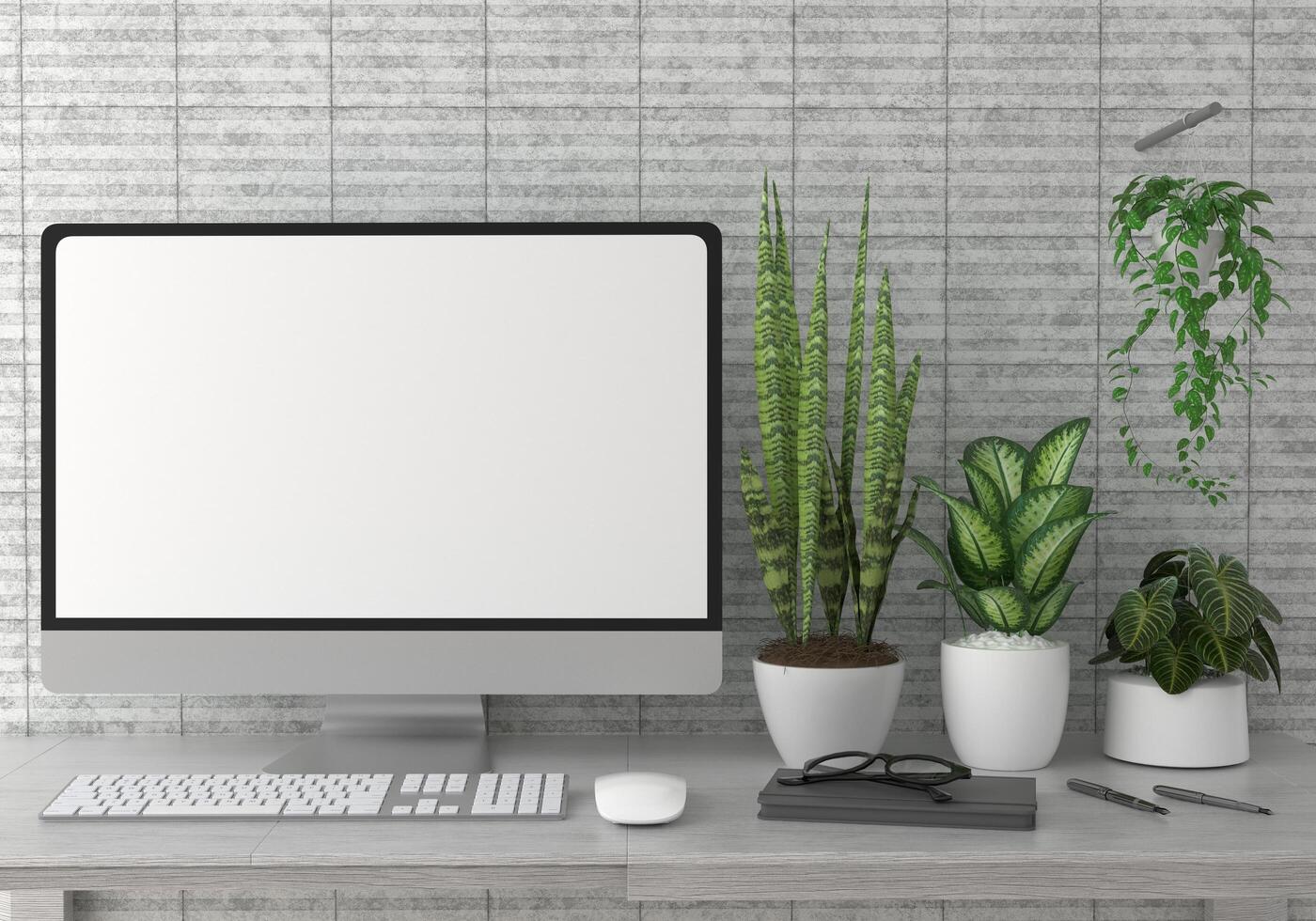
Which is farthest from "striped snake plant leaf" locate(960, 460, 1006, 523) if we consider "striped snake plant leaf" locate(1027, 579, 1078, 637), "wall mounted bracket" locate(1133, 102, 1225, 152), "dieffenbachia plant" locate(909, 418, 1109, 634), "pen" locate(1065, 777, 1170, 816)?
"wall mounted bracket" locate(1133, 102, 1225, 152)

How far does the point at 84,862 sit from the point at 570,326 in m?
0.74

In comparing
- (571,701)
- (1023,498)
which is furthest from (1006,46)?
(571,701)

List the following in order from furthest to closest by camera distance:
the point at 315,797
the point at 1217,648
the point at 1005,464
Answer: the point at 1005,464
the point at 1217,648
the point at 315,797

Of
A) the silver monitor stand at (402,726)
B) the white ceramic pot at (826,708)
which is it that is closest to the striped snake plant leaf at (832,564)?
the white ceramic pot at (826,708)

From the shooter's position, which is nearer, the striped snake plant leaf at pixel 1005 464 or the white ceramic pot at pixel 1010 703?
the white ceramic pot at pixel 1010 703

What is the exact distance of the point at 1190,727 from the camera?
1.24 metres

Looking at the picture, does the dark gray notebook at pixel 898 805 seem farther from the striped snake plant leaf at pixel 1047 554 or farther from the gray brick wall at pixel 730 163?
the gray brick wall at pixel 730 163

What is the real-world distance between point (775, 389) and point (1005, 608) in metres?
0.38

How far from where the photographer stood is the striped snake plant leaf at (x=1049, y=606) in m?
1.26

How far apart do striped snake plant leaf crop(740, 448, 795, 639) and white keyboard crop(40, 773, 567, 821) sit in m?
0.35

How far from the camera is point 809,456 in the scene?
1272mm

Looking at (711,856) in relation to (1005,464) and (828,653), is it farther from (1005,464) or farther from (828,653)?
(1005,464)

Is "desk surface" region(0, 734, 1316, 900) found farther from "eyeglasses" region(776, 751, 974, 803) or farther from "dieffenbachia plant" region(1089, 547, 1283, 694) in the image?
"dieffenbachia plant" region(1089, 547, 1283, 694)

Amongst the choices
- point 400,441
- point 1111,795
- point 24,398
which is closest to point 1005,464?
point 1111,795
